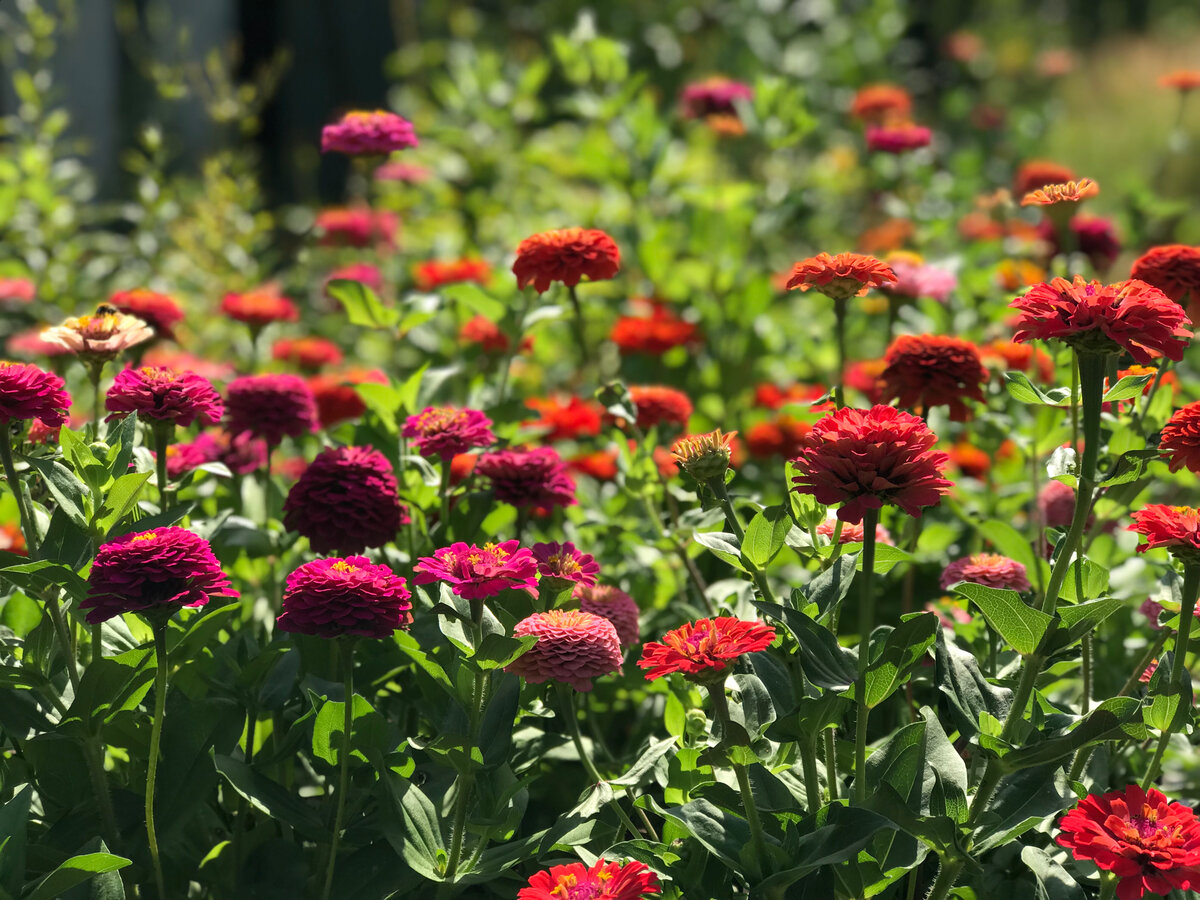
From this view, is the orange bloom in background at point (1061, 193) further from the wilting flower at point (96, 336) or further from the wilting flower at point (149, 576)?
the wilting flower at point (96, 336)

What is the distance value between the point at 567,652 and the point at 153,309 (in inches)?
Answer: 47.0

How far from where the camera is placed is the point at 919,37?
343 inches

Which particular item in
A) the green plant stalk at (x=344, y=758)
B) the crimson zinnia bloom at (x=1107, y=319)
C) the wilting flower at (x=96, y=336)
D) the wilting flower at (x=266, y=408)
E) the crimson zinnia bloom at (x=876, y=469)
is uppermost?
the crimson zinnia bloom at (x=1107, y=319)

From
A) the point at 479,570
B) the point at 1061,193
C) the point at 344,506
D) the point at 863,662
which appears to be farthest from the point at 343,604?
the point at 1061,193

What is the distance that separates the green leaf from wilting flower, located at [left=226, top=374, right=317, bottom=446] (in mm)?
1090

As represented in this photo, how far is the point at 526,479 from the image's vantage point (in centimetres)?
171

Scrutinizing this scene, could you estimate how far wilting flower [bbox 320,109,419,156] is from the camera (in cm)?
205

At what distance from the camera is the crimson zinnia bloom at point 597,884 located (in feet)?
3.62

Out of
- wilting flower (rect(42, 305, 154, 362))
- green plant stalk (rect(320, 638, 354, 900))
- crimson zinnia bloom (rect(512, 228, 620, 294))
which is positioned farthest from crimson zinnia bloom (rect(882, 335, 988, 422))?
wilting flower (rect(42, 305, 154, 362))

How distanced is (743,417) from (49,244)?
72.9 inches

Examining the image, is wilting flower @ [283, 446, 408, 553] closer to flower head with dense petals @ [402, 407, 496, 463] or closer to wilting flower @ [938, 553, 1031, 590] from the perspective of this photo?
flower head with dense petals @ [402, 407, 496, 463]

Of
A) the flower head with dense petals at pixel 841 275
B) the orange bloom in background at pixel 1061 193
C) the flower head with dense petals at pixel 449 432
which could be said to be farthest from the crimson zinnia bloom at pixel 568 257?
the orange bloom in background at pixel 1061 193

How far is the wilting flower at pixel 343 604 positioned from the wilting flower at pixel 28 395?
35 cm

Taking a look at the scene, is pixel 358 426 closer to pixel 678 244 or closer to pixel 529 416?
pixel 529 416
